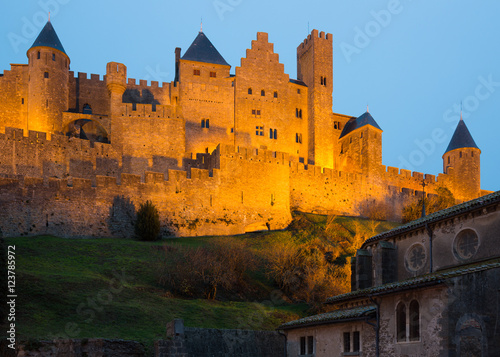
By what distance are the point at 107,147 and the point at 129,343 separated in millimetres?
30390

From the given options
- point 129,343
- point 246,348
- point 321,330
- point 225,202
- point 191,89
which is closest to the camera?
point 129,343

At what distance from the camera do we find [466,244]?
71.4ft

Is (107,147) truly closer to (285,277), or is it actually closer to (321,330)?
(285,277)

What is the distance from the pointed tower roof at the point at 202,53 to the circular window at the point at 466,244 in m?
43.9

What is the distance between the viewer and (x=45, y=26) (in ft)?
185

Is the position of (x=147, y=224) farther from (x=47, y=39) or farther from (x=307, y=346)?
(x=47, y=39)

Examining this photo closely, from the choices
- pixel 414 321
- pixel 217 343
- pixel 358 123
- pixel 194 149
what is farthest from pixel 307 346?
pixel 358 123

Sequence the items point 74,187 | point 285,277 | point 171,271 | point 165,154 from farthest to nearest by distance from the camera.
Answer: point 165,154
point 74,187
point 285,277
point 171,271

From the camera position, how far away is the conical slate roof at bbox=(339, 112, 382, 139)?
6231cm

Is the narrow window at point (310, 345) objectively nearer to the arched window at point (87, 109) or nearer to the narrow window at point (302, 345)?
the narrow window at point (302, 345)

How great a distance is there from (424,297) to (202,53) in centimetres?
4778

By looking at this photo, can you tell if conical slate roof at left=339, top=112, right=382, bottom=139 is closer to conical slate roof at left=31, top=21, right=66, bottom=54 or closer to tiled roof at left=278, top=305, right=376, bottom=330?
conical slate roof at left=31, top=21, right=66, bottom=54

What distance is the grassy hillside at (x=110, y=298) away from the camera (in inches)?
960

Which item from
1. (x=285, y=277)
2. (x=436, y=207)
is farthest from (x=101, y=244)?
(x=436, y=207)
